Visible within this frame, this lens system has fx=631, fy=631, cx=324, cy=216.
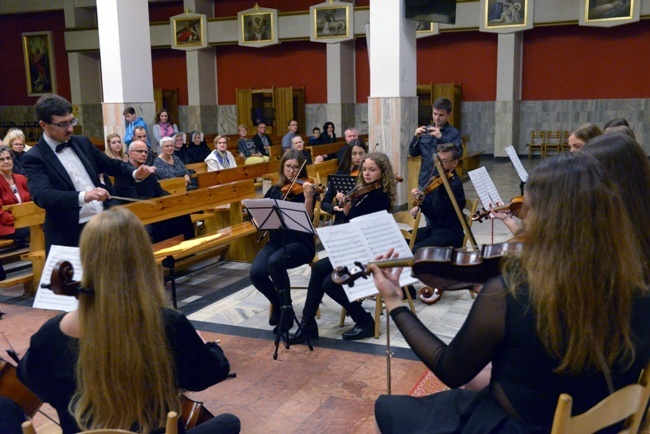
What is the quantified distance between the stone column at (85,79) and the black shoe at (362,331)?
1598 cm

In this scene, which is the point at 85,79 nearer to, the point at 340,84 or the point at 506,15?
the point at 340,84

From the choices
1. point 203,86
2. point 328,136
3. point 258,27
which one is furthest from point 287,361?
point 203,86

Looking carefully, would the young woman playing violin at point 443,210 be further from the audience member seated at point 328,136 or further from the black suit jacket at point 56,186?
the audience member seated at point 328,136

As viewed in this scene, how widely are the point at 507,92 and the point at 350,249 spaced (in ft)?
44.1

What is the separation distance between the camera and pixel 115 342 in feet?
6.19

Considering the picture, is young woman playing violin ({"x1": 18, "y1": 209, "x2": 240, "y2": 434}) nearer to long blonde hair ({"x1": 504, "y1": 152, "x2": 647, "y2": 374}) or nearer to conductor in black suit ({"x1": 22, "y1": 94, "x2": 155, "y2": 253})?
long blonde hair ({"x1": 504, "y1": 152, "x2": 647, "y2": 374})

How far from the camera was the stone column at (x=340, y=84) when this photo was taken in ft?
53.1

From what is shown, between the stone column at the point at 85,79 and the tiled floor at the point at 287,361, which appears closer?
the tiled floor at the point at 287,361

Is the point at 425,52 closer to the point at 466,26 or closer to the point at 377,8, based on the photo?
the point at 466,26

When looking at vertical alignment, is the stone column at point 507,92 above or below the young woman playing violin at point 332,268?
above

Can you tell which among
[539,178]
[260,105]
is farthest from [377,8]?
[260,105]

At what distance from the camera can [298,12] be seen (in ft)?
52.3

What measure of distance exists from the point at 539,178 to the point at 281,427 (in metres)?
2.06

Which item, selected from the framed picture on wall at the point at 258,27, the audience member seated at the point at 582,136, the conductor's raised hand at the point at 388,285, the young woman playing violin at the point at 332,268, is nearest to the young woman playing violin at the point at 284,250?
the young woman playing violin at the point at 332,268
